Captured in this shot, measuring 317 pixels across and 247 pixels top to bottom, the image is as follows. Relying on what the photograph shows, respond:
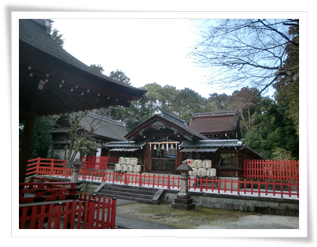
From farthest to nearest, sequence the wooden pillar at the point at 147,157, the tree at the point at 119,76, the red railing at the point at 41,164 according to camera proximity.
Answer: the tree at the point at 119,76 → the wooden pillar at the point at 147,157 → the red railing at the point at 41,164

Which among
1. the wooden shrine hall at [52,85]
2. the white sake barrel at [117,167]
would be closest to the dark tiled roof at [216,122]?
the white sake barrel at [117,167]

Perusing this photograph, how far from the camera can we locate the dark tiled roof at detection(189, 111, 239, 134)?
14.0 m

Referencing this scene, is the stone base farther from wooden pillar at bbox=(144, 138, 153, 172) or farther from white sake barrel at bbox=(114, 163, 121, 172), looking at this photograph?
white sake barrel at bbox=(114, 163, 121, 172)

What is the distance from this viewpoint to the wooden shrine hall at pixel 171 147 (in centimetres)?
974

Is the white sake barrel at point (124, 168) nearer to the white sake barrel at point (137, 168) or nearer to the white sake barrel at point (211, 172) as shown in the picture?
the white sake barrel at point (137, 168)

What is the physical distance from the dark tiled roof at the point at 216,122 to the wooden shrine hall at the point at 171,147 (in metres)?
0.69

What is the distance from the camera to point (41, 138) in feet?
38.1

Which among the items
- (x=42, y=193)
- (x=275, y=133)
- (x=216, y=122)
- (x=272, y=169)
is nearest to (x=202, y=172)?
(x=272, y=169)

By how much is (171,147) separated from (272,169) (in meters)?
4.76

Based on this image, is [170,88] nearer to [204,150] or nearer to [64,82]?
[204,150]

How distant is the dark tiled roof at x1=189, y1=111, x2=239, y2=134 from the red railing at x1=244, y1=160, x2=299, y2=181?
10.9 ft

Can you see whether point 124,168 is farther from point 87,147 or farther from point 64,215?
point 64,215

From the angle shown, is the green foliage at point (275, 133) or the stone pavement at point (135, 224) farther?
the green foliage at point (275, 133)
